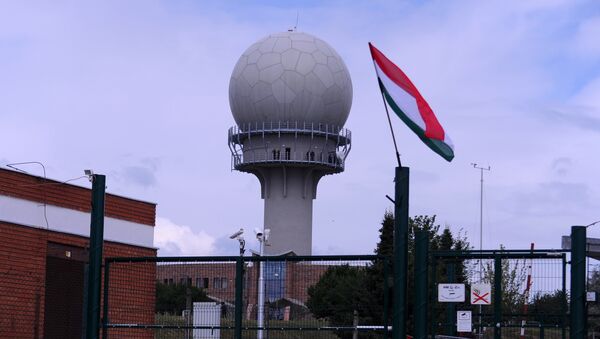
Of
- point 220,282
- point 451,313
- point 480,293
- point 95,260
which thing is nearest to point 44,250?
point 451,313

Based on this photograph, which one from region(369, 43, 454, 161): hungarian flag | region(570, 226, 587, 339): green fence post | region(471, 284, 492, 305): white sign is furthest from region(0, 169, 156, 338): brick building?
region(570, 226, 587, 339): green fence post

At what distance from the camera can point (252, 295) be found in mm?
15273

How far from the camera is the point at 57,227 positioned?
26.5 metres

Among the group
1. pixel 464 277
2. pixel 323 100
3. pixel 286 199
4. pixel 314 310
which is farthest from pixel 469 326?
pixel 286 199

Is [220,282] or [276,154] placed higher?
[276,154]

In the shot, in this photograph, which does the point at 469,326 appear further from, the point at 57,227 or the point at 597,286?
the point at 57,227

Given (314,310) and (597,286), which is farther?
(597,286)

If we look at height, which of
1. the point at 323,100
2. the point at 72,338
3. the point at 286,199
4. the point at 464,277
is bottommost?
the point at 72,338

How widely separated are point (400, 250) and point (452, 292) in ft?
6.64

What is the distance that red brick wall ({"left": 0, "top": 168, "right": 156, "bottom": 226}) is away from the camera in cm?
2495

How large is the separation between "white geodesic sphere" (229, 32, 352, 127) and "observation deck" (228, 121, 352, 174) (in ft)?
1.58

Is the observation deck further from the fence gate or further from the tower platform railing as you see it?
the fence gate

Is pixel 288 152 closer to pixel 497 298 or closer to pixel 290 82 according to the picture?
pixel 290 82

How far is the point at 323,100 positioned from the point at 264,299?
52389 millimetres
